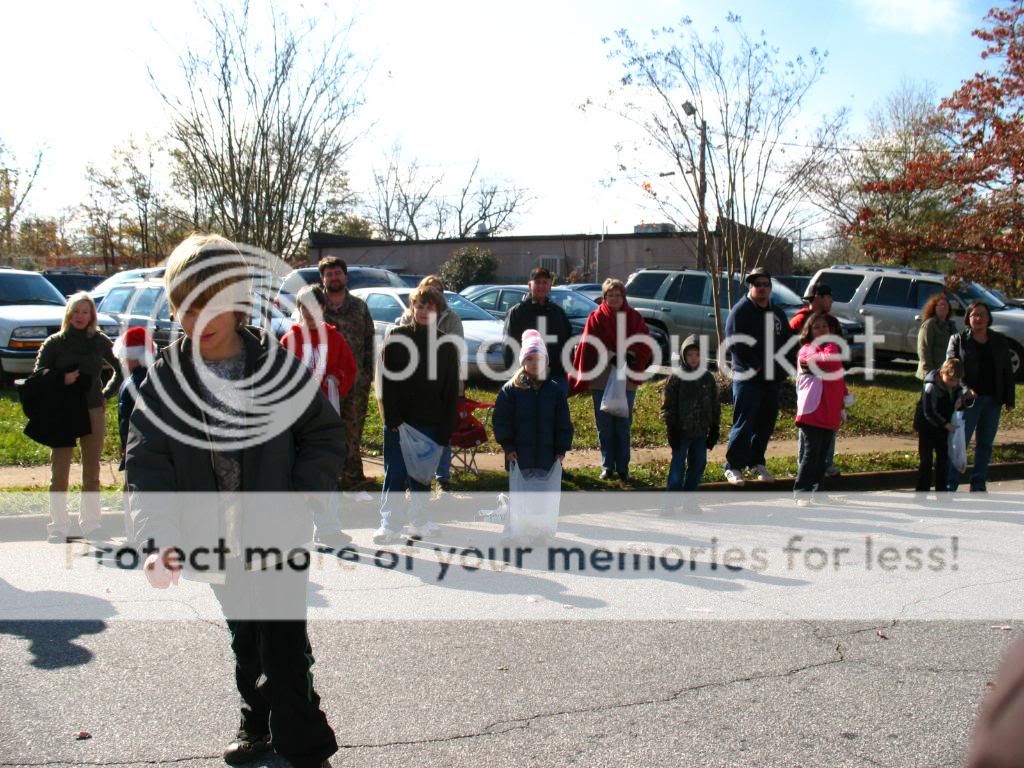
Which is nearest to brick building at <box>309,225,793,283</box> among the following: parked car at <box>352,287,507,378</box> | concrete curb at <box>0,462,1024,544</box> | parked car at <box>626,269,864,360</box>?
parked car at <box>626,269,864,360</box>

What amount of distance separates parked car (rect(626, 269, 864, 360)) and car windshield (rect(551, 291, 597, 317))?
2.90ft

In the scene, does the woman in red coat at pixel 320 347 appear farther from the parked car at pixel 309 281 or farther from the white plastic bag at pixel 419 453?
the parked car at pixel 309 281

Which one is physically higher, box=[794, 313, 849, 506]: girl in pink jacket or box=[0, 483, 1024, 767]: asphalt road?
box=[794, 313, 849, 506]: girl in pink jacket

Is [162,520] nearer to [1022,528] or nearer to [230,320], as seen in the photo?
[230,320]

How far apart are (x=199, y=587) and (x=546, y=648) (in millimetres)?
2231

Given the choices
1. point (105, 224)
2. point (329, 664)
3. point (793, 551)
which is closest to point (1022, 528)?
point (793, 551)

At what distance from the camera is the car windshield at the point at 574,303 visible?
19.0 meters

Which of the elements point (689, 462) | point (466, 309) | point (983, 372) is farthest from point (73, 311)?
point (466, 309)

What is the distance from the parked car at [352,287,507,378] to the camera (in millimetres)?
15617

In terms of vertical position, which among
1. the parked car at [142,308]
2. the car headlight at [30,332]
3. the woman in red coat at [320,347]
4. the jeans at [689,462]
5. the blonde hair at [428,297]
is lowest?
the jeans at [689,462]

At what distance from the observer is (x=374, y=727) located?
14.1 feet

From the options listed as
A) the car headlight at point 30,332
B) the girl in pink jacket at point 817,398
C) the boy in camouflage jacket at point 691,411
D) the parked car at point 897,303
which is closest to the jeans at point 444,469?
the boy in camouflage jacket at point 691,411

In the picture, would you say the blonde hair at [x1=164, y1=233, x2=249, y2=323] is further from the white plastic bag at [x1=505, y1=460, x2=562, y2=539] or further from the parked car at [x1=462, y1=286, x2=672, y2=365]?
the parked car at [x1=462, y1=286, x2=672, y2=365]

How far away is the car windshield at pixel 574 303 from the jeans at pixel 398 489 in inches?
445
